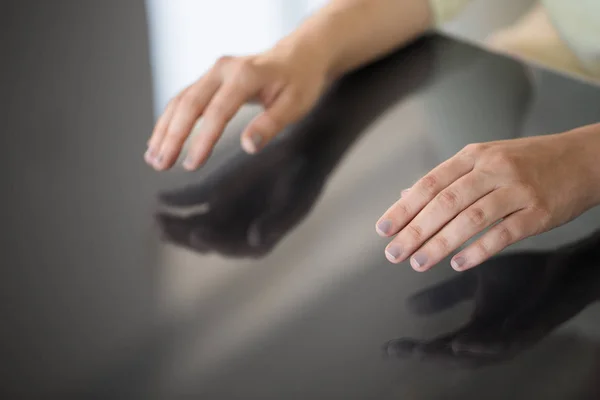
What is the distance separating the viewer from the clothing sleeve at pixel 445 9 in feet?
3.55

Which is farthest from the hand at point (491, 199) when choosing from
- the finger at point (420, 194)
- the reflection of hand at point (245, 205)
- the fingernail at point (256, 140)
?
the fingernail at point (256, 140)

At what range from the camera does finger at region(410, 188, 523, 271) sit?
2.17ft

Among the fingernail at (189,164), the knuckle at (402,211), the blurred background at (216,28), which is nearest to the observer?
the knuckle at (402,211)

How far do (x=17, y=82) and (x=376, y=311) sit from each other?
0.66 meters

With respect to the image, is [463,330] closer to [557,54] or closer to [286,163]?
[286,163]

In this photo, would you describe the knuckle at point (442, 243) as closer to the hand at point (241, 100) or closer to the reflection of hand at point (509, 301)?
the reflection of hand at point (509, 301)

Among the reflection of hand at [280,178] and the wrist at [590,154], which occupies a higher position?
the reflection of hand at [280,178]

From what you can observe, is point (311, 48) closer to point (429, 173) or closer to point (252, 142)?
point (252, 142)

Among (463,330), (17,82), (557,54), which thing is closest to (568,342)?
(463,330)

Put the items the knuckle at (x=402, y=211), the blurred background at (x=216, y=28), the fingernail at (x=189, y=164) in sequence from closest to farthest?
1. the knuckle at (x=402, y=211)
2. the fingernail at (x=189, y=164)
3. the blurred background at (x=216, y=28)

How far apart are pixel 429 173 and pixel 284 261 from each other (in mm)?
175

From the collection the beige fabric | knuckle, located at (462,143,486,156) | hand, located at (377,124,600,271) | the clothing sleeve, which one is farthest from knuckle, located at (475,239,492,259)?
the clothing sleeve

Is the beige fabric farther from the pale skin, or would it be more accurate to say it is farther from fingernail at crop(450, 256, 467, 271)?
fingernail at crop(450, 256, 467, 271)

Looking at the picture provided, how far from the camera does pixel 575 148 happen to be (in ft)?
2.47
